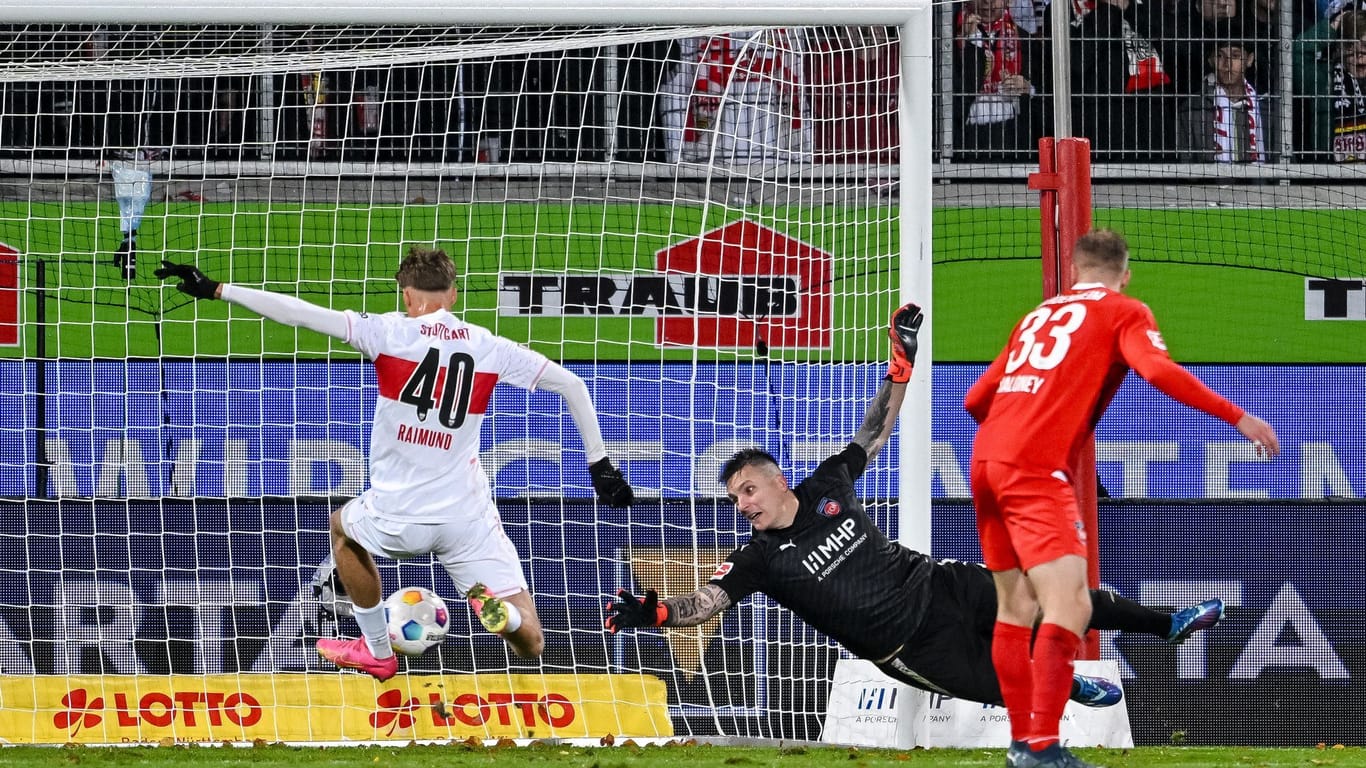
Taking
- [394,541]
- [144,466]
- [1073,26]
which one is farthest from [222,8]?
[1073,26]

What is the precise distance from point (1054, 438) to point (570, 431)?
4.45 meters

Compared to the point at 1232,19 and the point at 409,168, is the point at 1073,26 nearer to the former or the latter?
the point at 1232,19

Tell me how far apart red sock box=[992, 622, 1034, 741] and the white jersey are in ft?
6.74

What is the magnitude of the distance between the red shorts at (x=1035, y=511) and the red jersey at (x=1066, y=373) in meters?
0.04

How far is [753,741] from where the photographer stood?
21.4ft

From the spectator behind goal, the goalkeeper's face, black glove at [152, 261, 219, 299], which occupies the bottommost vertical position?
the goalkeeper's face

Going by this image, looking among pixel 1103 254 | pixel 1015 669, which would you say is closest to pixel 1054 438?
pixel 1103 254

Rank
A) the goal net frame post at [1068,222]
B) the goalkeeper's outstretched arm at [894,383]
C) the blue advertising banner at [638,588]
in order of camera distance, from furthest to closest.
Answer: the blue advertising banner at [638,588] < the goal net frame post at [1068,222] < the goalkeeper's outstretched arm at [894,383]

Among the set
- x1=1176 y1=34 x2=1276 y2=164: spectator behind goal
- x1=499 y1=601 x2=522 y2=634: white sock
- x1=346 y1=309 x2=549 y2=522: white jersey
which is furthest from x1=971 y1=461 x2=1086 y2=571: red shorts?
x1=1176 y1=34 x2=1276 y2=164: spectator behind goal

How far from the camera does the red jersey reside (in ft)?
15.6

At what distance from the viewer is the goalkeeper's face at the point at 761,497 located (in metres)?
6.00

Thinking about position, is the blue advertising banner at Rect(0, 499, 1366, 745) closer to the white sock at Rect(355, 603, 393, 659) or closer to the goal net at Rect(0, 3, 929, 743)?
the goal net at Rect(0, 3, 929, 743)

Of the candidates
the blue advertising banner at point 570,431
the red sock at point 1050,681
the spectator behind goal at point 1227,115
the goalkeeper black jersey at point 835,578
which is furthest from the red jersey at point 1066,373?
the spectator behind goal at point 1227,115

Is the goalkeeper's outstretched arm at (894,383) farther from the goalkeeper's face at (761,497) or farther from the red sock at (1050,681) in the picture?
the red sock at (1050,681)
